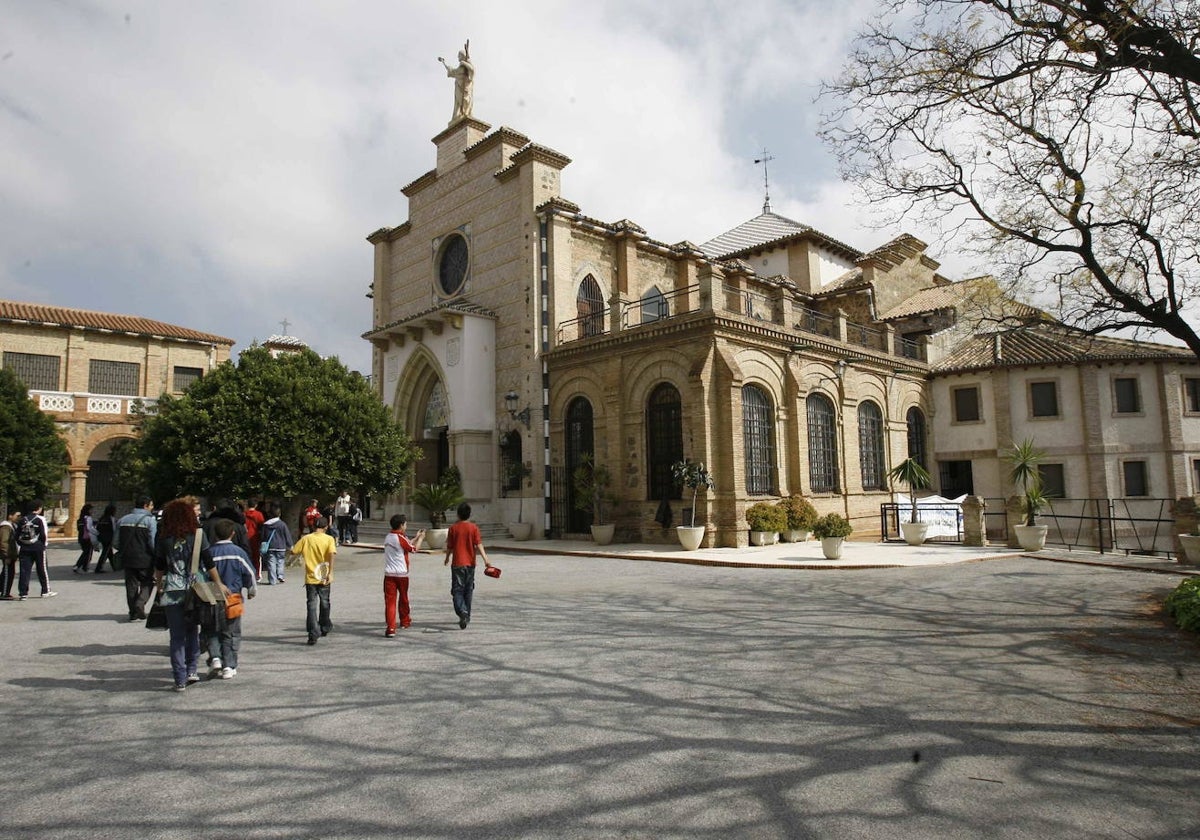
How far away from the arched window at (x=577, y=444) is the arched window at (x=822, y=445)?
6437 millimetres

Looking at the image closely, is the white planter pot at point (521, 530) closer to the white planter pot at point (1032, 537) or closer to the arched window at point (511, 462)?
the arched window at point (511, 462)

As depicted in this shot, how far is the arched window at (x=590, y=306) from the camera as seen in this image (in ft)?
75.7

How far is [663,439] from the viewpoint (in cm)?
1975

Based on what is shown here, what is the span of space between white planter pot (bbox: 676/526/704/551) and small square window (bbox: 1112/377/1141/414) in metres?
15.7

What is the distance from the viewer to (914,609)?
377 inches

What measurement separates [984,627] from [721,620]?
2.90 metres

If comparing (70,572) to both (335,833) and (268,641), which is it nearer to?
(268,641)

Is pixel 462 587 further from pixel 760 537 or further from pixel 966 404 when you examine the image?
pixel 966 404

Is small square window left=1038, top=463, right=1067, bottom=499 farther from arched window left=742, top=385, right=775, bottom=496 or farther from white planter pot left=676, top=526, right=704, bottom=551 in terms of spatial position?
white planter pot left=676, top=526, right=704, bottom=551

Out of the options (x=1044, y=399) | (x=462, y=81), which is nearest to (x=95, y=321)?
(x=462, y=81)

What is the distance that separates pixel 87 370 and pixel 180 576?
3152 centimetres

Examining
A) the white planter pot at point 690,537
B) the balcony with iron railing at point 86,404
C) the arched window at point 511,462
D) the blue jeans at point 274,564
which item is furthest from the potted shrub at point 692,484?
the balcony with iron railing at point 86,404

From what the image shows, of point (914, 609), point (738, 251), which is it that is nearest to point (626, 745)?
point (914, 609)

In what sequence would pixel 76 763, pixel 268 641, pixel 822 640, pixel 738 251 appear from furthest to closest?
pixel 738 251
pixel 268 641
pixel 822 640
pixel 76 763
